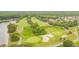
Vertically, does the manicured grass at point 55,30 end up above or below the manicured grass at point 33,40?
above

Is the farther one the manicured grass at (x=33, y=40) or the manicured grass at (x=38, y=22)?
the manicured grass at (x=38, y=22)

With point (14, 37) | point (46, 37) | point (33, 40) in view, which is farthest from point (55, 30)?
point (14, 37)

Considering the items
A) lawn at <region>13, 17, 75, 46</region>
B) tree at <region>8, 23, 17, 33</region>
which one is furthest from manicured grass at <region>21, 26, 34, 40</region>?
tree at <region>8, 23, 17, 33</region>

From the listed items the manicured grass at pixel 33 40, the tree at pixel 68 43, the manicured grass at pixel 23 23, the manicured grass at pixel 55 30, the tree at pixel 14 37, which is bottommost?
the tree at pixel 68 43

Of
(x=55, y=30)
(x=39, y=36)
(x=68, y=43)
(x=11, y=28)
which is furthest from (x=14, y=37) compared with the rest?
(x=68, y=43)

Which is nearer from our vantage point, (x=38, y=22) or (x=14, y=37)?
(x=14, y=37)

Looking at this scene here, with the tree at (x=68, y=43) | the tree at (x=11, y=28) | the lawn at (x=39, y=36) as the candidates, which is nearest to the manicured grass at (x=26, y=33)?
the lawn at (x=39, y=36)

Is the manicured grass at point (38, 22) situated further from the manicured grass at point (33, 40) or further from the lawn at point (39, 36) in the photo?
Answer: the manicured grass at point (33, 40)

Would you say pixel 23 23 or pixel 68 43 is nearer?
pixel 68 43

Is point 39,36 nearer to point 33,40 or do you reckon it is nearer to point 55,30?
point 33,40

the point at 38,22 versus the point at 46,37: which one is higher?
the point at 38,22

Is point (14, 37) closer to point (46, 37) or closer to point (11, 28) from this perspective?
point (11, 28)
